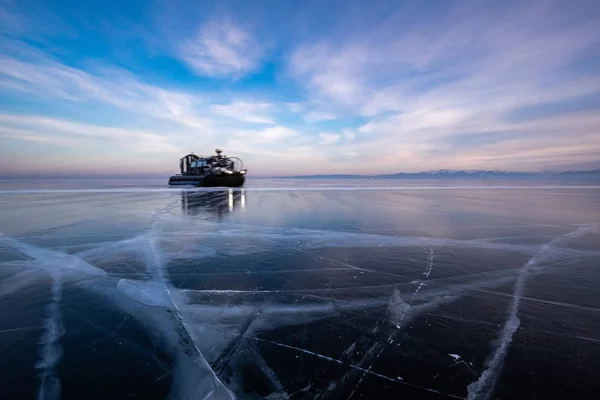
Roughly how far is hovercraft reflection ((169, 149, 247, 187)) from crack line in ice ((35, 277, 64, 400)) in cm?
4312

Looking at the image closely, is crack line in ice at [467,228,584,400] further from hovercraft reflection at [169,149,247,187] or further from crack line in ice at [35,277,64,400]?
hovercraft reflection at [169,149,247,187]

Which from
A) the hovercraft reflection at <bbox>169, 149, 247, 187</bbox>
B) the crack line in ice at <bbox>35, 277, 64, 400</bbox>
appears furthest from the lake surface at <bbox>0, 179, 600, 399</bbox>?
the hovercraft reflection at <bbox>169, 149, 247, 187</bbox>

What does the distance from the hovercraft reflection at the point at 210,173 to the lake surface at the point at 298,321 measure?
39.9 meters

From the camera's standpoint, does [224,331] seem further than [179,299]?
No

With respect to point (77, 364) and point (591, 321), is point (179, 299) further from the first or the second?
point (591, 321)

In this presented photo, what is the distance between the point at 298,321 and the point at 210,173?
48.2 m

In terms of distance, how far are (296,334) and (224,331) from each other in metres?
0.79

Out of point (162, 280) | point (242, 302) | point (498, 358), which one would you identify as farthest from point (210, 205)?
point (498, 358)

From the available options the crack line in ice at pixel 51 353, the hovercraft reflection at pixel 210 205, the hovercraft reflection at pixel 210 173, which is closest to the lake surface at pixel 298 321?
the crack line in ice at pixel 51 353

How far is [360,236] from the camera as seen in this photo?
719 centimetres

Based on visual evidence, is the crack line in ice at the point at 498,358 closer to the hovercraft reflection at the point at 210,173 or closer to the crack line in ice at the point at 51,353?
the crack line in ice at the point at 51,353

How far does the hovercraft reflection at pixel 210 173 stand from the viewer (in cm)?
4491

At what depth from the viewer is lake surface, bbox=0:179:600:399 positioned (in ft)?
6.77

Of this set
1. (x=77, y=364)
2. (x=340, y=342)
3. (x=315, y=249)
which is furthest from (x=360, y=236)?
(x=77, y=364)
